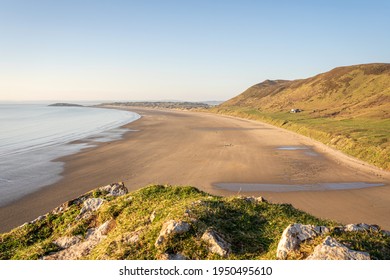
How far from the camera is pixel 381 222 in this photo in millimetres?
15672

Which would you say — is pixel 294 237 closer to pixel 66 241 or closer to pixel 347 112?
pixel 66 241

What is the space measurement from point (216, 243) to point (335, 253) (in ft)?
6.58

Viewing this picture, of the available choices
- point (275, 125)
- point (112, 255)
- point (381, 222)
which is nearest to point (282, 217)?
point (112, 255)

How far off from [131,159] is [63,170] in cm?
630

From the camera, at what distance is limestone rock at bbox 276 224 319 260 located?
5.75 metres

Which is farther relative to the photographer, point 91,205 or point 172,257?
point 91,205

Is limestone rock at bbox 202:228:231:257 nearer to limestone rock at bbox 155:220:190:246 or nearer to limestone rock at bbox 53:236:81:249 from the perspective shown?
limestone rock at bbox 155:220:190:246

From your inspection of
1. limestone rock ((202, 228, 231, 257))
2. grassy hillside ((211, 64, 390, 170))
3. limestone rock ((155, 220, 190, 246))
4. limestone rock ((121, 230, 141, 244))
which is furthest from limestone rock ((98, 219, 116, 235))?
grassy hillside ((211, 64, 390, 170))

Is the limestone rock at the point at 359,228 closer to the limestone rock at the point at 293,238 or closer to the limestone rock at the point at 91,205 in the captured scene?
the limestone rock at the point at 293,238

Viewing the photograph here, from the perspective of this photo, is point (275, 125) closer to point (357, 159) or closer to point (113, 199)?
point (357, 159)

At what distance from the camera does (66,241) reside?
25.5 ft

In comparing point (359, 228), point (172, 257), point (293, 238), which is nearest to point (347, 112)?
point (359, 228)

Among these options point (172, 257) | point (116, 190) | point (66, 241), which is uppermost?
point (172, 257)

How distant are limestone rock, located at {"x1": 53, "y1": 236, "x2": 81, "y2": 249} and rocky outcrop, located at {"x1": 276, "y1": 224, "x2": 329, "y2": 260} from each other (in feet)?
15.2
